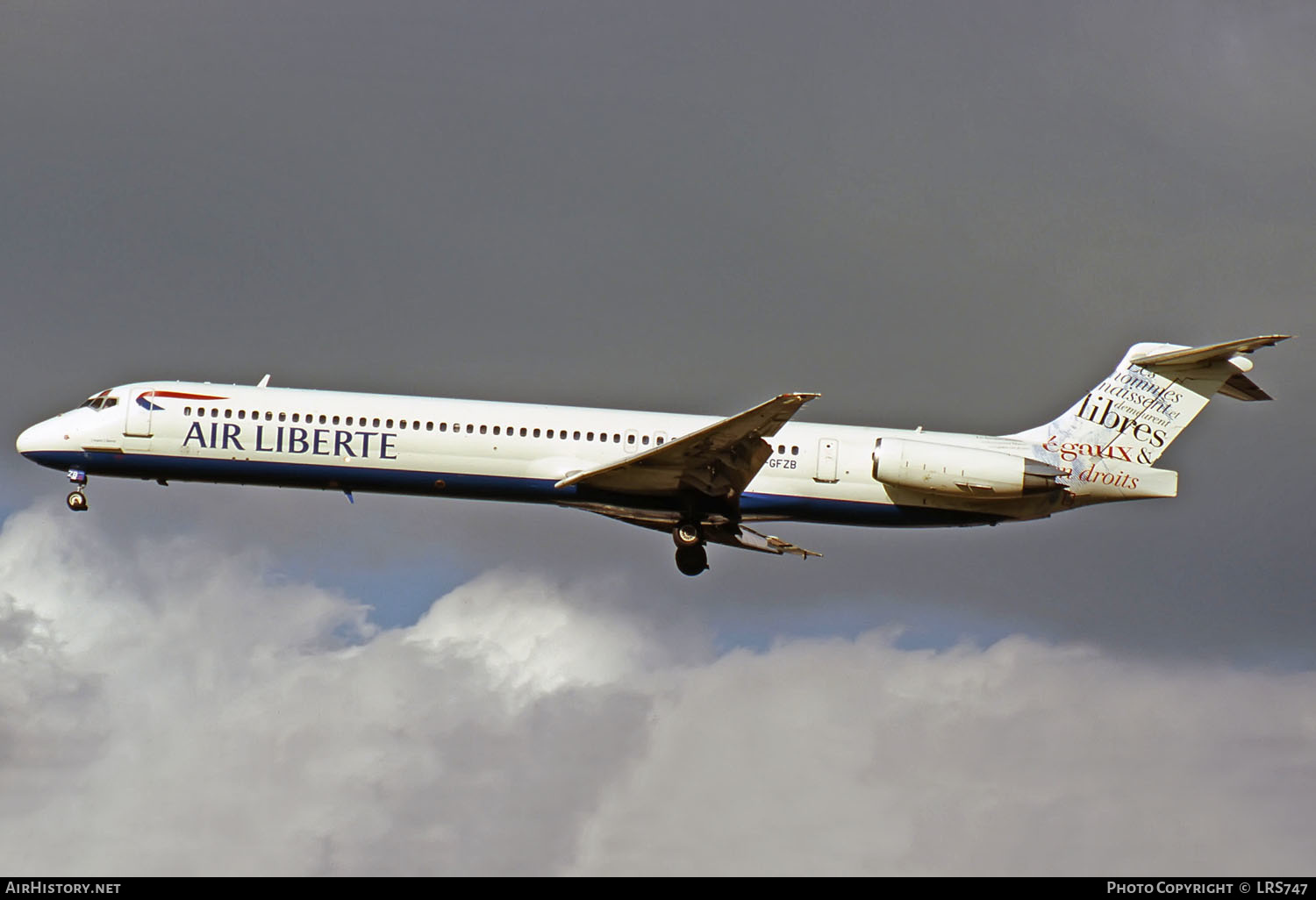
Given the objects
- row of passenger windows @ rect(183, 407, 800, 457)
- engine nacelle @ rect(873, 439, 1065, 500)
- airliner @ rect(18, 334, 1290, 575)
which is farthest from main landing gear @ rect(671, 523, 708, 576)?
engine nacelle @ rect(873, 439, 1065, 500)

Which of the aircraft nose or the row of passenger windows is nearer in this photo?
the row of passenger windows

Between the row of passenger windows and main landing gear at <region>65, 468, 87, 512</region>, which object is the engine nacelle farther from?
main landing gear at <region>65, 468, 87, 512</region>

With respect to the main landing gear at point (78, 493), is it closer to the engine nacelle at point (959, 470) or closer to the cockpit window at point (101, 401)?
the cockpit window at point (101, 401)

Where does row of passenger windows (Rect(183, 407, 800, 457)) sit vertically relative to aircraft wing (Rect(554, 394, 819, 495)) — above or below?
above

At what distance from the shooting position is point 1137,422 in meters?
40.1

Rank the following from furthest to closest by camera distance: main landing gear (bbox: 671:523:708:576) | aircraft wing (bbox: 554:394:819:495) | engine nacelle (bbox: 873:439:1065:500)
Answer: main landing gear (bbox: 671:523:708:576)
engine nacelle (bbox: 873:439:1065:500)
aircraft wing (bbox: 554:394:819:495)

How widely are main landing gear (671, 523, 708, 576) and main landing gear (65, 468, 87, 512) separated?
1523cm

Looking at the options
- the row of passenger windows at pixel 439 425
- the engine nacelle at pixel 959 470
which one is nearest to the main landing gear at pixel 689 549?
the row of passenger windows at pixel 439 425

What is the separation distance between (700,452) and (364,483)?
870cm

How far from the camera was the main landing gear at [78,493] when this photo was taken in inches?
1587

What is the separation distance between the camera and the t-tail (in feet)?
130

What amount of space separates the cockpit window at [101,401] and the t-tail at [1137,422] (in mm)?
23958

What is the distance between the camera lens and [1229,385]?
3950 centimetres
